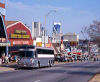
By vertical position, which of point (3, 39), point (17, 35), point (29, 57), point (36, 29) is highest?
point (36, 29)

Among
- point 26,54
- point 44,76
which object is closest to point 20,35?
point 26,54

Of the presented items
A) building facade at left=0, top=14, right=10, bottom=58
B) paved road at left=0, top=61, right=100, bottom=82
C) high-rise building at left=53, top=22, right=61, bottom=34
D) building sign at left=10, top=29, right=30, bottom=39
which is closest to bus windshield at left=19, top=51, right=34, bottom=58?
paved road at left=0, top=61, right=100, bottom=82

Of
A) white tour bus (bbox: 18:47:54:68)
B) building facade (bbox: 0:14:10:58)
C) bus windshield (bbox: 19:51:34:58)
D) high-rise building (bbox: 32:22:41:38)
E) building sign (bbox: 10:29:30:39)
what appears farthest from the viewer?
high-rise building (bbox: 32:22:41:38)

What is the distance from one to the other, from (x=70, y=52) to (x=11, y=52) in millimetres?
42434

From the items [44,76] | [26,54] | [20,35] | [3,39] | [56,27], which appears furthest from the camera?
[56,27]

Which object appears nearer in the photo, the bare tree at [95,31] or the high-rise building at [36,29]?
the bare tree at [95,31]

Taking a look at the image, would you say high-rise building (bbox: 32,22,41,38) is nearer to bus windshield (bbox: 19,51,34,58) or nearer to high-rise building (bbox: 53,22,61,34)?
high-rise building (bbox: 53,22,61,34)

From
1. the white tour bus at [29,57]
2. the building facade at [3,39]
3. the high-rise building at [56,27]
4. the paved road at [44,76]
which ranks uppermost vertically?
the high-rise building at [56,27]

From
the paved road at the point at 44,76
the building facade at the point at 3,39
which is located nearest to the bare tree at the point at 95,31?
the paved road at the point at 44,76

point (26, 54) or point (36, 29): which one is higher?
point (36, 29)

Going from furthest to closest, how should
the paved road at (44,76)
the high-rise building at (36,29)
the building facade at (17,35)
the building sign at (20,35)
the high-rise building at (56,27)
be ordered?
the high-rise building at (36,29) → the high-rise building at (56,27) → the building sign at (20,35) → the building facade at (17,35) → the paved road at (44,76)

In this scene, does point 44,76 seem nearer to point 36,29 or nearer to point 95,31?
point 95,31

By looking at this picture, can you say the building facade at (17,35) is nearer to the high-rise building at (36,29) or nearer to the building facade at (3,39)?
the building facade at (3,39)

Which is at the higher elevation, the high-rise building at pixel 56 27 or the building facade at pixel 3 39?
the high-rise building at pixel 56 27
